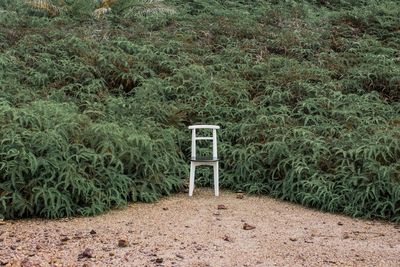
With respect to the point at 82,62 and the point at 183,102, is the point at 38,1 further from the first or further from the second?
the point at 183,102

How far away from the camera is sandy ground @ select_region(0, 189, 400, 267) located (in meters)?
3.93

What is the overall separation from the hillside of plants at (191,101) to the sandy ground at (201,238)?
0.30 m

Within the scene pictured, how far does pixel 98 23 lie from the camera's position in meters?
10.5

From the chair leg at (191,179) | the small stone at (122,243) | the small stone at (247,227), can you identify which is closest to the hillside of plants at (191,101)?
the chair leg at (191,179)

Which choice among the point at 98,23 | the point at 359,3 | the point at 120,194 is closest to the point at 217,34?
the point at 98,23

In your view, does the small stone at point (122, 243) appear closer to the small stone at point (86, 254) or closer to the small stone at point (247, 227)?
the small stone at point (86, 254)

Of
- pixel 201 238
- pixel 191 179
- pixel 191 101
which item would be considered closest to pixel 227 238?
pixel 201 238

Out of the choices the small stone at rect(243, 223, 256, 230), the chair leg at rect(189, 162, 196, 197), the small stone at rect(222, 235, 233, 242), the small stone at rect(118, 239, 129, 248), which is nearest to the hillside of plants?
the chair leg at rect(189, 162, 196, 197)

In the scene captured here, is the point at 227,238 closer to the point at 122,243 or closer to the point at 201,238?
the point at 201,238

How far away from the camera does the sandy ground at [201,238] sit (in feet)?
12.9

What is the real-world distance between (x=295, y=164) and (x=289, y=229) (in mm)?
1190

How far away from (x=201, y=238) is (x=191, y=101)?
3.42 metres

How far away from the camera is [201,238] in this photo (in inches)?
175

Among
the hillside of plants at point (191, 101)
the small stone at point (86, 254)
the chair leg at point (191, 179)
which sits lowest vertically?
the small stone at point (86, 254)
